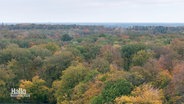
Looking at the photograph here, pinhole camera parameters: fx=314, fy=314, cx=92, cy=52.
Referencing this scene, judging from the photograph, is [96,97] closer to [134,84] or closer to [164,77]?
[134,84]

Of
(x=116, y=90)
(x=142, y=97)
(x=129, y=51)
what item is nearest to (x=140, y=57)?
(x=129, y=51)

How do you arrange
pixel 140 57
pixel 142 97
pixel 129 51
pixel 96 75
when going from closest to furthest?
1. pixel 142 97
2. pixel 96 75
3. pixel 140 57
4. pixel 129 51

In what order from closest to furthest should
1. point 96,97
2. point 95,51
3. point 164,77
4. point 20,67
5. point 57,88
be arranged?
point 96,97
point 164,77
point 57,88
point 20,67
point 95,51

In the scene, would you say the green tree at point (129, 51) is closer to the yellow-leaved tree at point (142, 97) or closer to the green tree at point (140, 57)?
the green tree at point (140, 57)

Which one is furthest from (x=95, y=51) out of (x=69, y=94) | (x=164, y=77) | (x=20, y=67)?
(x=164, y=77)

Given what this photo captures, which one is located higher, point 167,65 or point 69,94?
point 167,65

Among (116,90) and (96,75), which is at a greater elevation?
(116,90)

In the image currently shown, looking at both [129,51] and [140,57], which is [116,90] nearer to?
[140,57]

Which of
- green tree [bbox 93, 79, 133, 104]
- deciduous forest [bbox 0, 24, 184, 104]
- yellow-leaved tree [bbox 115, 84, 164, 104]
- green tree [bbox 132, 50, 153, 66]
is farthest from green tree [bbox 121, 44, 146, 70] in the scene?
yellow-leaved tree [bbox 115, 84, 164, 104]

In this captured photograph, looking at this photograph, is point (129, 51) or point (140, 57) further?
point (129, 51)

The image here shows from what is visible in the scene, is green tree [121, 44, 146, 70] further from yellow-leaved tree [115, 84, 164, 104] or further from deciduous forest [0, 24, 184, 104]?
yellow-leaved tree [115, 84, 164, 104]

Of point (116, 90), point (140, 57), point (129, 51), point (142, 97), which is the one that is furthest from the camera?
point (129, 51)
